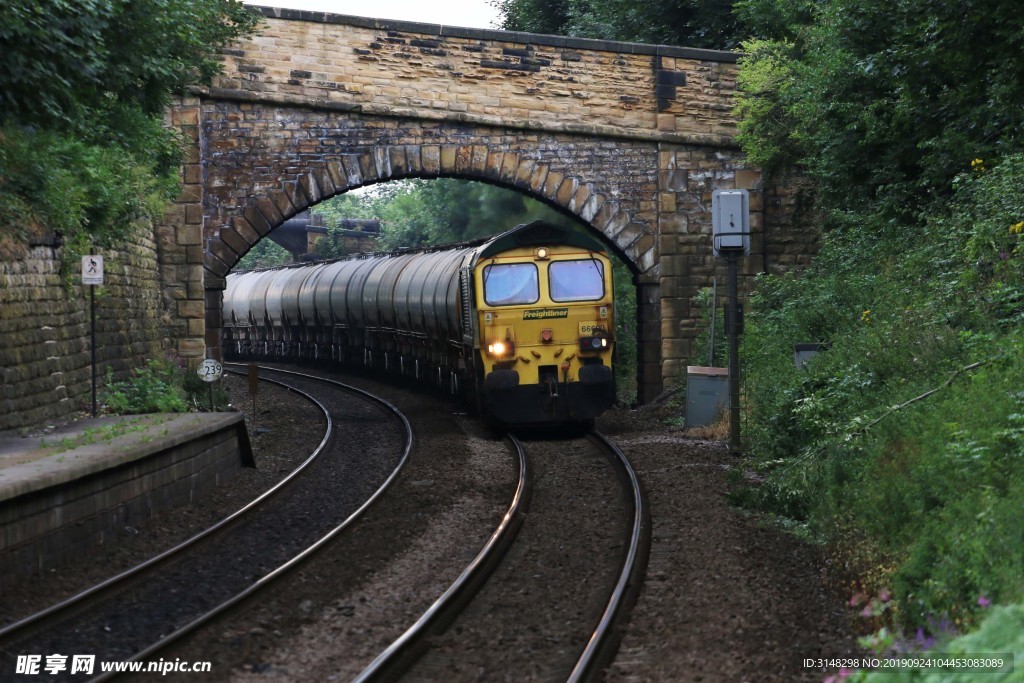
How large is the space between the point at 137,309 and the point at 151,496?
8052 millimetres

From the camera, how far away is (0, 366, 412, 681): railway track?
6.92m

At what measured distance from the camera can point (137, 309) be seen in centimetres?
1809

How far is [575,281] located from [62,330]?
6648 millimetres

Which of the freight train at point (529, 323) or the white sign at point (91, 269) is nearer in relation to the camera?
the white sign at point (91, 269)

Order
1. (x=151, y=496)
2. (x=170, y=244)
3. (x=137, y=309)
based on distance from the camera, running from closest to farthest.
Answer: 1. (x=151, y=496)
2. (x=137, y=309)
3. (x=170, y=244)

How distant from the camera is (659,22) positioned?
2944cm

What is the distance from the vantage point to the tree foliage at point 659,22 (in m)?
28.3

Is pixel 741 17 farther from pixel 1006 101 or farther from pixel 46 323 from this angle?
pixel 46 323

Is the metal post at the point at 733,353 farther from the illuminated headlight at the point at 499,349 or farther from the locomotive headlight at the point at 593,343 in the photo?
the illuminated headlight at the point at 499,349

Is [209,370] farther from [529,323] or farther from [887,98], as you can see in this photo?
[887,98]

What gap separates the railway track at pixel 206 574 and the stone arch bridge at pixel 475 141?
6.66m

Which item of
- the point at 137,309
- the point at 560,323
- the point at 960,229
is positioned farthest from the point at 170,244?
the point at 960,229

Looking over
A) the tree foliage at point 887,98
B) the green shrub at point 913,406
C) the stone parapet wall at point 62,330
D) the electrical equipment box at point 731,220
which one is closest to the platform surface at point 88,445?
the stone parapet wall at point 62,330

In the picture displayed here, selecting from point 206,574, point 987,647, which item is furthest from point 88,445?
point 987,647
